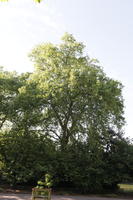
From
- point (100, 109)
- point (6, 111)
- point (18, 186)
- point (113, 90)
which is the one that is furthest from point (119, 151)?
point (6, 111)

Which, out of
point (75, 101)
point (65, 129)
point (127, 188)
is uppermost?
point (75, 101)

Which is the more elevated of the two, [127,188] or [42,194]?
[127,188]

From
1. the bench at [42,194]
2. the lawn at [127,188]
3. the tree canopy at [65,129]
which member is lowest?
the bench at [42,194]

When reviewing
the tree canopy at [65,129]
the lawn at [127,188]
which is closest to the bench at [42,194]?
the tree canopy at [65,129]

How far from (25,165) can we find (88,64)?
Answer: 14621 millimetres

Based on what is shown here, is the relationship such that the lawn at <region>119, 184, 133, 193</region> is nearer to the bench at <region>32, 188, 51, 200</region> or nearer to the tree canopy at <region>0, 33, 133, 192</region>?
the tree canopy at <region>0, 33, 133, 192</region>

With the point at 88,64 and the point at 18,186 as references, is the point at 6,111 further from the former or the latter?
the point at 88,64

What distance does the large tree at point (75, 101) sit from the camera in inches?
1067

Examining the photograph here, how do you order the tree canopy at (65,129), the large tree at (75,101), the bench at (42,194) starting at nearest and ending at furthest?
the bench at (42,194) → the tree canopy at (65,129) → the large tree at (75,101)

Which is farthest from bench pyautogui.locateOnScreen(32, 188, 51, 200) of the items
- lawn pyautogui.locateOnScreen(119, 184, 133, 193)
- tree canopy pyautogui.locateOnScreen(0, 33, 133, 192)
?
lawn pyautogui.locateOnScreen(119, 184, 133, 193)

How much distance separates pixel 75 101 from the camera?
Result: 2811cm

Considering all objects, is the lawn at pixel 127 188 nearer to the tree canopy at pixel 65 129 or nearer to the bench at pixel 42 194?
the tree canopy at pixel 65 129

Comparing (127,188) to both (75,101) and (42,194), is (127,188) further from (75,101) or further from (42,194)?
(42,194)

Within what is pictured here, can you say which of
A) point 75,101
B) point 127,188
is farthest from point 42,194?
point 127,188
